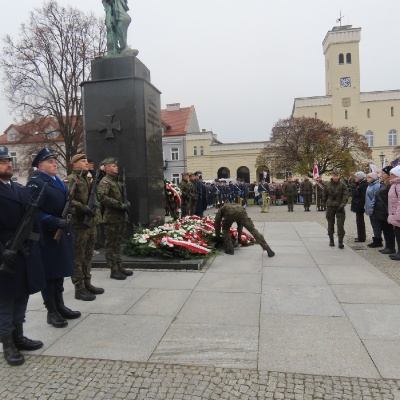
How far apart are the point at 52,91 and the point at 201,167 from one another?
30.9 metres

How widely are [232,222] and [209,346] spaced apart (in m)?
4.48

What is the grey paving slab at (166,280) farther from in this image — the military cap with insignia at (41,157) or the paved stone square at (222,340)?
the military cap with insignia at (41,157)

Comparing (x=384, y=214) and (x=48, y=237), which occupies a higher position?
(x=48, y=237)

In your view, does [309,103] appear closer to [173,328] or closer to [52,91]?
[52,91]

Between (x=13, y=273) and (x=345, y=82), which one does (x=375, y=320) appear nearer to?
(x=13, y=273)

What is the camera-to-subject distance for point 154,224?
8250 millimetres

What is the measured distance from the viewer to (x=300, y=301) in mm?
4898

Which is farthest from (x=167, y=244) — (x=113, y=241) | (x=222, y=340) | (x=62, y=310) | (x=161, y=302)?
(x=222, y=340)

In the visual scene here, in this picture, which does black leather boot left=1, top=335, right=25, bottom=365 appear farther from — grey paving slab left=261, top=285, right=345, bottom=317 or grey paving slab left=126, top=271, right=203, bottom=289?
grey paving slab left=261, top=285, right=345, bottom=317

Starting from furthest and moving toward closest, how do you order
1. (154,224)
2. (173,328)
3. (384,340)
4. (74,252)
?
(154,224), (74,252), (173,328), (384,340)

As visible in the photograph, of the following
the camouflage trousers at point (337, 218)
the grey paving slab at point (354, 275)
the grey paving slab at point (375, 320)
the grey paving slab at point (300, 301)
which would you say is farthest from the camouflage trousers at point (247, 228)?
the grey paving slab at point (375, 320)

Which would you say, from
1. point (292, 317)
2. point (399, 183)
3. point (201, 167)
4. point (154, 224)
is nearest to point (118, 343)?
point (292, 317)

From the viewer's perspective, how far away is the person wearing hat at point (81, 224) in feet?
16.1

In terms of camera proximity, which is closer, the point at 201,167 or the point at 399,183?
the point at 399,183
